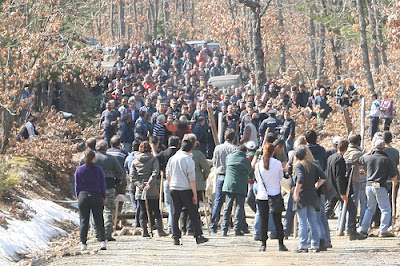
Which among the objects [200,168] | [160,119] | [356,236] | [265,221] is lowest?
[356,236]

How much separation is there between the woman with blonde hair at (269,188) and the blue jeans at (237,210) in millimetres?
2104

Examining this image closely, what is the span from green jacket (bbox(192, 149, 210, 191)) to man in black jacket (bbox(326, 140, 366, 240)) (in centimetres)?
231

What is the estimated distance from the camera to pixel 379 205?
14836 mm

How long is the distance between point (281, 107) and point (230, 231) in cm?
1068

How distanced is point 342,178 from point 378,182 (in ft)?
2.34

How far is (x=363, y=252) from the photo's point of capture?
13156mm

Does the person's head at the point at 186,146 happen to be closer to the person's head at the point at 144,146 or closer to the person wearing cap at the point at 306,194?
the person's head at the point at 144,146

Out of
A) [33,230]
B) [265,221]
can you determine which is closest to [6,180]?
[33,230]

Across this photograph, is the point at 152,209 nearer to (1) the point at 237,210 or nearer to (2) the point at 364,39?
(1) the point at 237,210

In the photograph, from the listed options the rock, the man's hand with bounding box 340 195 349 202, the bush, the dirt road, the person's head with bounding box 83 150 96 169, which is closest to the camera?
the dirt road

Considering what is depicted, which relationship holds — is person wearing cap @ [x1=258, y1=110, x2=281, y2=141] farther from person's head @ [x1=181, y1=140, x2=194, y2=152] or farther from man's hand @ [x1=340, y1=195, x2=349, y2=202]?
person's head @ [x1=181, y1=140, x2=194, y2=152]

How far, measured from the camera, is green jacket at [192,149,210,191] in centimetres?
1555

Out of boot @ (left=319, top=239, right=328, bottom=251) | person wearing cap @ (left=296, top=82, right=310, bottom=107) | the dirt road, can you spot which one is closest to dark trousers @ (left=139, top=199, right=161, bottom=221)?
the dirt road

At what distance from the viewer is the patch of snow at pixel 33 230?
46.6 feet
